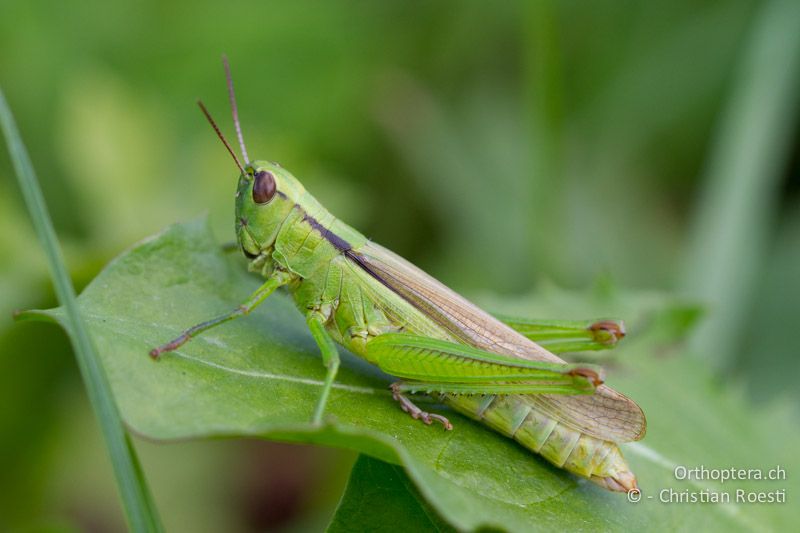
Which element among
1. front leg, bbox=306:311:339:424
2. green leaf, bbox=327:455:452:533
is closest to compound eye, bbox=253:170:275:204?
front leg, bbox=306:311:339:424

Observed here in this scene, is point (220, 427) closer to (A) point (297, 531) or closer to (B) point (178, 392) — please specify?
(B) point (178, 392)

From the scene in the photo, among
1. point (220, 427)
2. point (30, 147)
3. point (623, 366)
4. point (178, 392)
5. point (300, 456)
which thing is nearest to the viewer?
point (220, 427)

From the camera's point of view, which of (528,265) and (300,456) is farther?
(528,265)

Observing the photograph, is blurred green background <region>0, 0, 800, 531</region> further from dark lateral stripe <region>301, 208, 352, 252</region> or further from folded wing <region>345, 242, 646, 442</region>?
folded wing <region>345, 242, 646, 442</region>

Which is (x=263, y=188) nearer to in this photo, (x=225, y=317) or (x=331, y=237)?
(x=331, y=237)

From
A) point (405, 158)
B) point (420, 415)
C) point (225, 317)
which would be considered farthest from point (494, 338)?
point (405, 158)

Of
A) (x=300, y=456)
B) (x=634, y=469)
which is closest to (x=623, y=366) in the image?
(x=634, y=469)

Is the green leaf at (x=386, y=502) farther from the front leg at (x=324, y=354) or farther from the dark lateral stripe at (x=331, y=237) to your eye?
the dark lateral stripe at (x=331, y=237)
